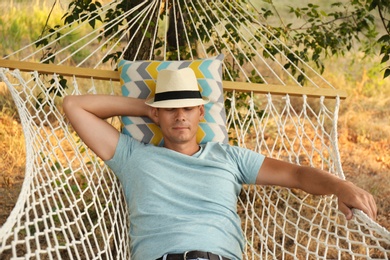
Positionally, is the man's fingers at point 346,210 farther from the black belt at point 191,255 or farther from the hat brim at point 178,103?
the hat brim at point 178,103

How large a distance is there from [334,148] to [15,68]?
1288 mm

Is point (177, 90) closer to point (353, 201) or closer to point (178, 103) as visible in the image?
point (178, 103)

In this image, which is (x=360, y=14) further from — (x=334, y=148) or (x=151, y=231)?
(x=151, y=231)

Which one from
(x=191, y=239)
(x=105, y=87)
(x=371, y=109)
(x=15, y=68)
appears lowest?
(x=371, y=109)

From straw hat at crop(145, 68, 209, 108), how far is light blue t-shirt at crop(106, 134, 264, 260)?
0.58 feet

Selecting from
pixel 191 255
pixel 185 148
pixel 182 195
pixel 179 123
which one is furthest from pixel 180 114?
pixel 191 255

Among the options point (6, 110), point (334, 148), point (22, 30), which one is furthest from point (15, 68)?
point (22, 30)

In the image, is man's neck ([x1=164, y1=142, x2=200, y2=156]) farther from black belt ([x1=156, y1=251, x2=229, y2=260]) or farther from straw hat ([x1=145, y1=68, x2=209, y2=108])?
black belt ([x1=156, y1=251, x2=229, y2=260])

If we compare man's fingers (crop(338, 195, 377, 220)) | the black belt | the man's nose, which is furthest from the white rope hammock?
the man's nose

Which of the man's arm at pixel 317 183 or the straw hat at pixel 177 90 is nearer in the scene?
the man's arm at pixel 317 183

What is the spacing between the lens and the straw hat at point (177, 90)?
2.30 metres

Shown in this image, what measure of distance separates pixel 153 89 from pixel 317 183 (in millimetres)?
770

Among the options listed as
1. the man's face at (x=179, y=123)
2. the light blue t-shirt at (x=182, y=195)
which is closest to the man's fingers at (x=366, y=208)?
the light blue t-shirt at (x=182, y=195)

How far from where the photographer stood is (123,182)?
2338 millimetres
